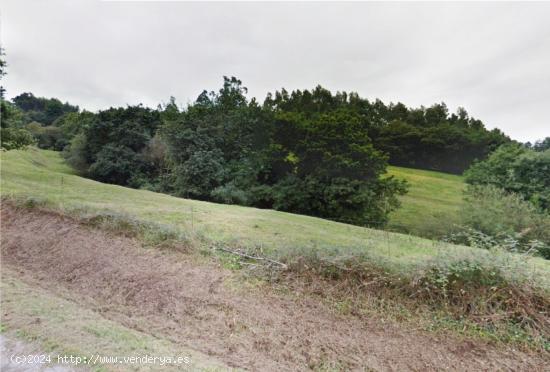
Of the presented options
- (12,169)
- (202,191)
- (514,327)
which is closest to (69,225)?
(514,327)

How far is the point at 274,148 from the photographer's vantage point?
17.5 metres

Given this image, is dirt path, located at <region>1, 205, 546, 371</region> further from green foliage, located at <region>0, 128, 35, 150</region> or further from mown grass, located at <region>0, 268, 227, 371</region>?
green foliage, located at <region>0, 128, 35, 150</region>

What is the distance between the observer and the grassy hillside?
530 inches

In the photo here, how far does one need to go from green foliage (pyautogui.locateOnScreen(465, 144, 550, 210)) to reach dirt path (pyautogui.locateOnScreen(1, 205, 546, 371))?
14.8 metres

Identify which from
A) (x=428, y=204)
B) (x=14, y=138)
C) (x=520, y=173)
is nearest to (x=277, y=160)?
(x=428, y=204)

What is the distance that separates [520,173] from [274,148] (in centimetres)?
1402

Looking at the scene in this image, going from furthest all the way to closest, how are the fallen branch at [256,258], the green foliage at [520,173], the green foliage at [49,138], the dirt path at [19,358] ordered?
1. the green foliage at [49,138]
2. the green foliage at [520,173]
3. the fallen branch at [256,258]
4. the dirt path at [19,358]

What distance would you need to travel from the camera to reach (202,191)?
1864cm

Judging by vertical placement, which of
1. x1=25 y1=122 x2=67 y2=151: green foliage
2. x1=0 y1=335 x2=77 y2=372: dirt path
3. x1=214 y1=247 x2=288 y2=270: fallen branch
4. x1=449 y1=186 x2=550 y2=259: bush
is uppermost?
x1=25 y1=122 x2=67 y2=151: green foliage

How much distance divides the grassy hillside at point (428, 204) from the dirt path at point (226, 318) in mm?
10510

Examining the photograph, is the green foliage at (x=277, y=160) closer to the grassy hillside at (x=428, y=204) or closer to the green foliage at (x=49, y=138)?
the grassy hillside at (x=428, y=204)

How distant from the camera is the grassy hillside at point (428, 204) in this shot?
44.1 ft

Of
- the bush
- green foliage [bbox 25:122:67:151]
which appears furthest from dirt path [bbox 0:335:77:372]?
green foliage [bbox 25:122:67:151]

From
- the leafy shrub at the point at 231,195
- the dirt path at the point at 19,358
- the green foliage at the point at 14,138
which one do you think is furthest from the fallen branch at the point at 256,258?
the green foliage at the point at 14,138
